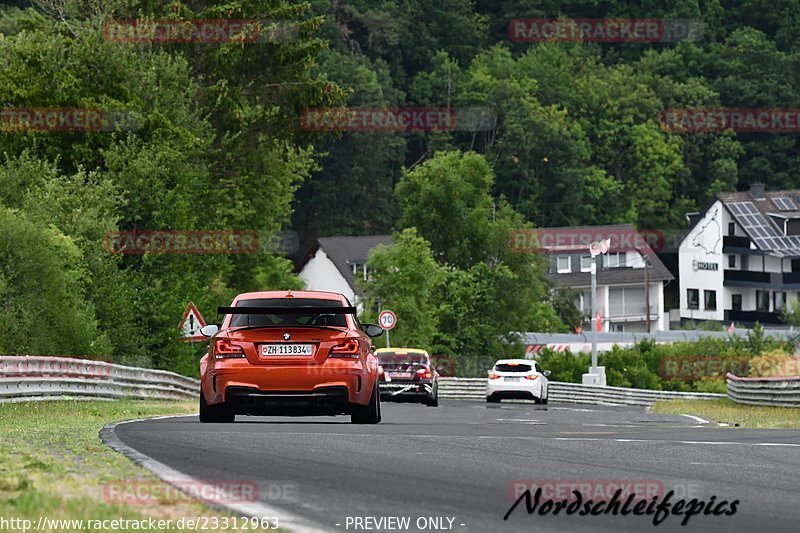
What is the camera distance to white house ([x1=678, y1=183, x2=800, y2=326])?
A: 129750mm

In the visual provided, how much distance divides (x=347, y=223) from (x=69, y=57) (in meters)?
73.6

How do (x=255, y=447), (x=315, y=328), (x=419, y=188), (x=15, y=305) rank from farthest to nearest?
(x=419, y=188)
(x=15, y=305)
(x=315, y=328)
(x=255, y=447)

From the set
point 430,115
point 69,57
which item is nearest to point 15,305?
point 69,57

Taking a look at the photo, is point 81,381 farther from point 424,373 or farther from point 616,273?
point 616,273

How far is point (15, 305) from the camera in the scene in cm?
3625

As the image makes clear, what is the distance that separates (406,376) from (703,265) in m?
102

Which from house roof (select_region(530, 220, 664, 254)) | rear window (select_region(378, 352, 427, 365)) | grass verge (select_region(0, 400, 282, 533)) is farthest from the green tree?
grass verge (select_region(0, 400, 282, 533))

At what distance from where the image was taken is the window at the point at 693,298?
137750 mm

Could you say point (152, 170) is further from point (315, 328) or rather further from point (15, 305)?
point (315, 328)

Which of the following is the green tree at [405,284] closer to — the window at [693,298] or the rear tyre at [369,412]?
the window at [693,298]

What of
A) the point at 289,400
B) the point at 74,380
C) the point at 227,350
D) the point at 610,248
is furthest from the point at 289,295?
the point at 610,248

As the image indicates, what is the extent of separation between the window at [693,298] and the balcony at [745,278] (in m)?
4.25

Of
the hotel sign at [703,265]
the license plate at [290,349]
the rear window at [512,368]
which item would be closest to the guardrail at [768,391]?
the rear window at [512,368]

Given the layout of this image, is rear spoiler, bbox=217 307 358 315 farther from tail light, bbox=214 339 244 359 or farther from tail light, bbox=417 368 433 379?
tail light, bbox=417 368 433 379
